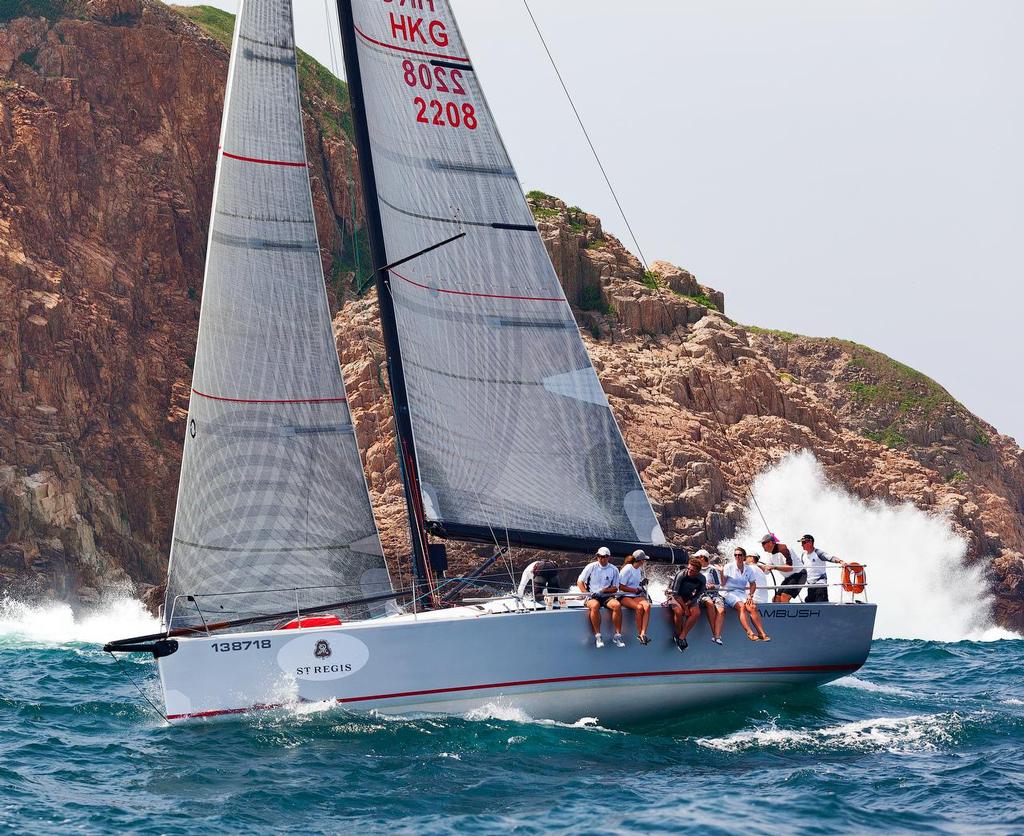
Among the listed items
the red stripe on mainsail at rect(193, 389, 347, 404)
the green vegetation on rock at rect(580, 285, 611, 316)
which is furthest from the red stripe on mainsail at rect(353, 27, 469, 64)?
the green vegetation on rock at rect(580, 285, 611, 316)

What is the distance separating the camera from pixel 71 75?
40.1 m

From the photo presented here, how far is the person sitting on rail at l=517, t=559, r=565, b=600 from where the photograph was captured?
15117 millimetres

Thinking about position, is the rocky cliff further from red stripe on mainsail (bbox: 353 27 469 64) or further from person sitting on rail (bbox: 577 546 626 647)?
red stripe on mainsail (bbox: 353 27 469 64)

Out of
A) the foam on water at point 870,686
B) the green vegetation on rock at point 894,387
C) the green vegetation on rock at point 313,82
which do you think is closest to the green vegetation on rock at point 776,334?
the green vegetation on rock at point 894,387

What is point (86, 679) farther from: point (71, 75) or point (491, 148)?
point (71, 75)

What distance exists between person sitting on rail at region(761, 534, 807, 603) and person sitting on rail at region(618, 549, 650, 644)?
1956mm

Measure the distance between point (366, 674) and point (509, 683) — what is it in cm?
157

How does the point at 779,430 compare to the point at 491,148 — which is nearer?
the point at 491,148

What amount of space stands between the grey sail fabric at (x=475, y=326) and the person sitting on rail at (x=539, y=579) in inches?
30.3

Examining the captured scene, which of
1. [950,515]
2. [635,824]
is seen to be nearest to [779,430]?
[950,515]

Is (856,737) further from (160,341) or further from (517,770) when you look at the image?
(160,341)

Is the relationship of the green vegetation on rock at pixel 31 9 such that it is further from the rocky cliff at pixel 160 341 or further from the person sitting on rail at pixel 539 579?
the person sitting on rail at pixel 539 579

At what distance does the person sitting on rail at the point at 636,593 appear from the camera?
14672 millimetres

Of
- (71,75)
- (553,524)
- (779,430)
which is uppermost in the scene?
(71,75)
